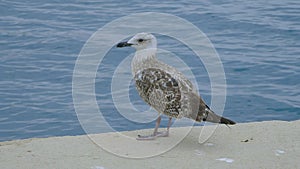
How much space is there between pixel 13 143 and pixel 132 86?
4164 mm

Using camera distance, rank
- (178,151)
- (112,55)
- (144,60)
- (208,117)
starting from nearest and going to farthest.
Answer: (178,151) → (208,117) → (144,60) → (112,55)

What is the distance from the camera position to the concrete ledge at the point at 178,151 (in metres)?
5.73

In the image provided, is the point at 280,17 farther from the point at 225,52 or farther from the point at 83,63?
the point at 83,63

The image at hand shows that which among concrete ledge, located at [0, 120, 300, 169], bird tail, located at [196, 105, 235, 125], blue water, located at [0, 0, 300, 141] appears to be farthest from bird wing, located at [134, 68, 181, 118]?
blue water, located at [0, 0, 300, 141]

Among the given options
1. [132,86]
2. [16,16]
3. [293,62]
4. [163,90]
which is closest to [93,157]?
[163,90]

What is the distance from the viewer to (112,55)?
12.0 m

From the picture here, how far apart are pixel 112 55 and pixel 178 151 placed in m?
6.05

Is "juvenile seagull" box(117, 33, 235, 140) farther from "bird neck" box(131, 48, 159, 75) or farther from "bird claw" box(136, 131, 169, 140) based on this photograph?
"bird claw" box(136, 131, 169, 140)

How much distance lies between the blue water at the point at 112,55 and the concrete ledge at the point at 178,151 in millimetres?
2690

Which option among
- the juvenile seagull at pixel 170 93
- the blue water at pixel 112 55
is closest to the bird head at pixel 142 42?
the juvenile seagull at pixel 170 93

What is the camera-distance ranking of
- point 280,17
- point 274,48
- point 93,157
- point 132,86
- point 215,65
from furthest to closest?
point 280,17
point 274,48
point 215,65
point 132,86
point 93,157

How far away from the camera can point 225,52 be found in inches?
471

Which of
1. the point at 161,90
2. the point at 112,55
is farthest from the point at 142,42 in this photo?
the point at 112,55

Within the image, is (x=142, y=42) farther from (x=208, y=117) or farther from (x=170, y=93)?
(x=208, y=117)
